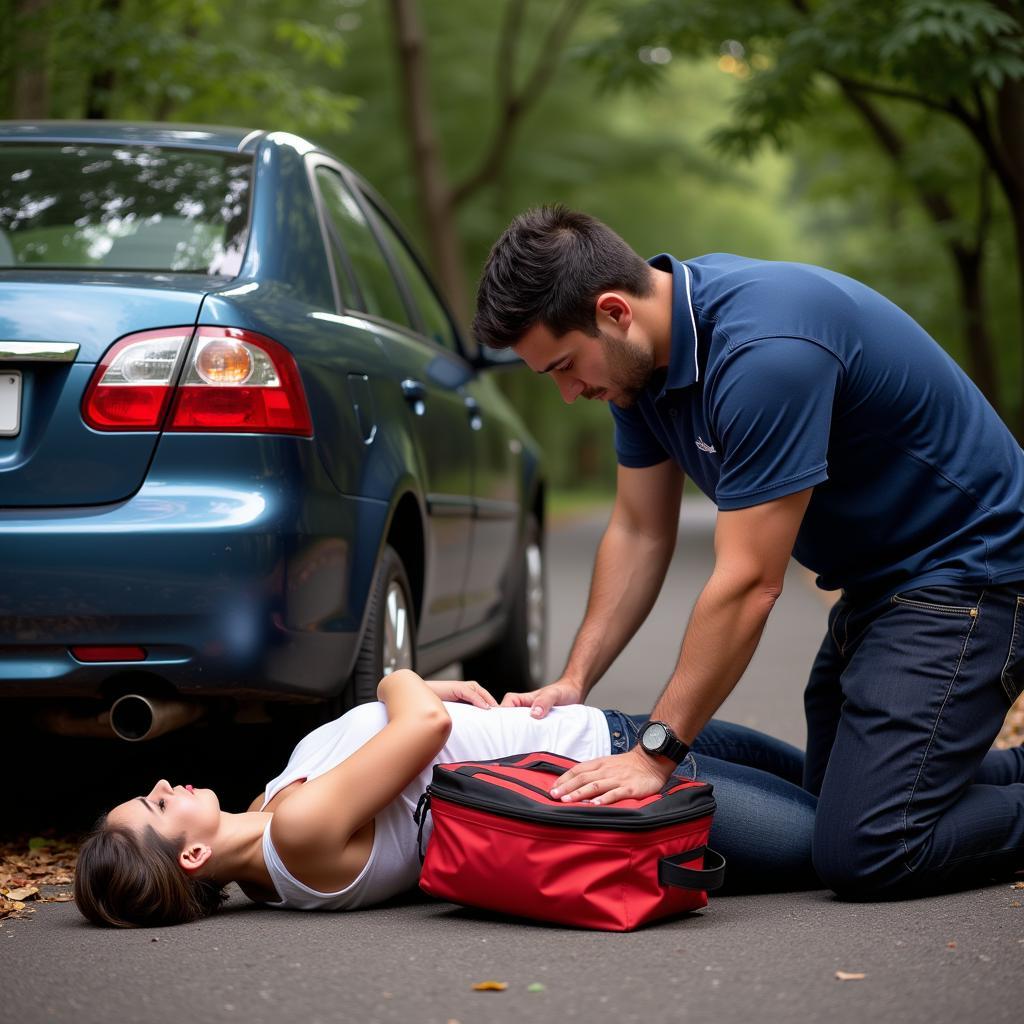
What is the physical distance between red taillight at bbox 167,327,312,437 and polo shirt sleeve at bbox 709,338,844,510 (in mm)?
1122

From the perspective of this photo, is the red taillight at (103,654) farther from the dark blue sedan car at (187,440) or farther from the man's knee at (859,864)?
the man's knee at (859,864)

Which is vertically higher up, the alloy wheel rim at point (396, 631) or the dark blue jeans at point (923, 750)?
the dark blue jeans at point (923, 750)

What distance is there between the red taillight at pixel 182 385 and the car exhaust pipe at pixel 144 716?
0.65 metres

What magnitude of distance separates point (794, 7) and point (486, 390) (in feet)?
23.6

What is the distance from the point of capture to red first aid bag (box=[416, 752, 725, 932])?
3334 mm

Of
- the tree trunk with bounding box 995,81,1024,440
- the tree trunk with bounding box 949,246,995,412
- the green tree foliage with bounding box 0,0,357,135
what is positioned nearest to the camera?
the green tree foliage with bounding box 0,0,357,135

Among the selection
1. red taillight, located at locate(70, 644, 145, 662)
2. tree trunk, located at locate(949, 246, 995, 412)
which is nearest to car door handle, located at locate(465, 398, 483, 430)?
red taillight, located at locate(70, 644, 145, 662)

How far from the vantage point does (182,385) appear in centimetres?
396

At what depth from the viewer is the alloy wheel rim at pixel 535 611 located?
23.3ft

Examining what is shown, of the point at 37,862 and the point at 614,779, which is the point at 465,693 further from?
the point at 37,862

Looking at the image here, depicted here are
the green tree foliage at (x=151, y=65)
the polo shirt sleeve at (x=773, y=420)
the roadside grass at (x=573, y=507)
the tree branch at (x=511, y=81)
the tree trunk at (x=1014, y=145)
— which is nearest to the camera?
the polo shirt sleeve at (x=773, y=420)

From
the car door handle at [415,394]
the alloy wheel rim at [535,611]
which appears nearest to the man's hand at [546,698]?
the car door handle at [415,394]

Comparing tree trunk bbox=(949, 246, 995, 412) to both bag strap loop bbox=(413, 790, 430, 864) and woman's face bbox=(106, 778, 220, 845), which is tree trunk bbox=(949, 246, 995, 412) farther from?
woman's face bbox=(106, 778, 220, 845)

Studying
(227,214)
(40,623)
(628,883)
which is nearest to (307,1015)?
(628,883)
